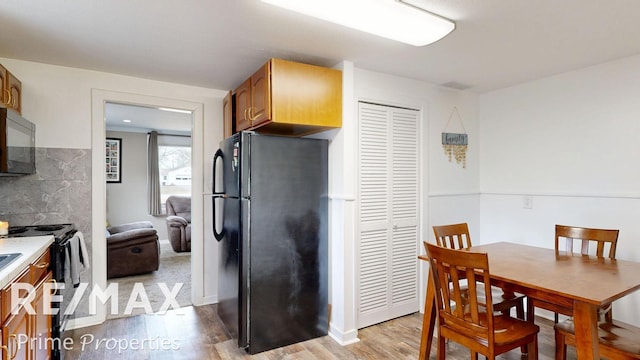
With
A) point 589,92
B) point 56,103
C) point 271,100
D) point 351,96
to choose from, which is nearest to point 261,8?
point 271,100

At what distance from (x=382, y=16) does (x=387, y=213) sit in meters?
1.77

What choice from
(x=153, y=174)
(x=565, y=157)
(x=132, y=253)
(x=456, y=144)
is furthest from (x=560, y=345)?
(x=153, y=174)

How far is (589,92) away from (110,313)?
492cm

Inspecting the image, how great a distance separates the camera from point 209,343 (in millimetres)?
2699

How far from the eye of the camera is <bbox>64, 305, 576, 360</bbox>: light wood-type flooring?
8.20ft

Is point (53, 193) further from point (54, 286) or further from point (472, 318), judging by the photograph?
point (472, 318)

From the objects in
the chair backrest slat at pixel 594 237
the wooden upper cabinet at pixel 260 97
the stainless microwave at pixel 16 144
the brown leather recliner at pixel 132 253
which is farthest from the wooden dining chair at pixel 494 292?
the brown leather recliner at pixel 132 253

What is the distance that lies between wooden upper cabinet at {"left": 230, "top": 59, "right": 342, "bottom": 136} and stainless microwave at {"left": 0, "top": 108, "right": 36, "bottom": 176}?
5.17 ft

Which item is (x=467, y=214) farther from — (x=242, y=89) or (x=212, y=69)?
(x=212, y=69)

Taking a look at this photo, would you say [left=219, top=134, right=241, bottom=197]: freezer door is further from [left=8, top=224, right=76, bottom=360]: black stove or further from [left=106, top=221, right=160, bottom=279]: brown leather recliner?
[left=106, top=221, right=160, bottom=279]: brown leather recliner

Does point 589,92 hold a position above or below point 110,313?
above

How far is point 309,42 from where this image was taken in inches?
92.2

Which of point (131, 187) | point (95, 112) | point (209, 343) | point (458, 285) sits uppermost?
point (95, 112)

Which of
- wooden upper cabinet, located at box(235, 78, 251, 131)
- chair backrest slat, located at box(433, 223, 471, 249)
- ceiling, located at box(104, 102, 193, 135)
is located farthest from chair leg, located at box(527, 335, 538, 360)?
ceiling, located at box(104, 102, 193, 135)
